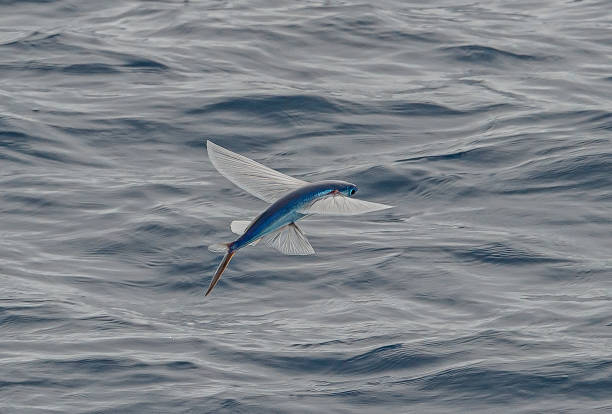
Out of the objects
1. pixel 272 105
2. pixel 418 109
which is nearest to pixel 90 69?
pixel 272 105

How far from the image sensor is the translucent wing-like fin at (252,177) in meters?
5.11

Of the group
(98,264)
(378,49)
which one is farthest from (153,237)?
(378,49)

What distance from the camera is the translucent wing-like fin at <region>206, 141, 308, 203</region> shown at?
511cm

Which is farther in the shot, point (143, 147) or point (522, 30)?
point (522, 30)

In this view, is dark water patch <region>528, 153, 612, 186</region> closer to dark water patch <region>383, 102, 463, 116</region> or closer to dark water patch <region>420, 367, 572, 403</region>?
dark water patch <region>383, 102, 463, 116</region>

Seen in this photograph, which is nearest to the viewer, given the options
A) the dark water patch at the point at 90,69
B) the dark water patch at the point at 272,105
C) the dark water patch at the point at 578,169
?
the dark water patch at the point at 578,169

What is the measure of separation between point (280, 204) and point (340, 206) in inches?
10.0

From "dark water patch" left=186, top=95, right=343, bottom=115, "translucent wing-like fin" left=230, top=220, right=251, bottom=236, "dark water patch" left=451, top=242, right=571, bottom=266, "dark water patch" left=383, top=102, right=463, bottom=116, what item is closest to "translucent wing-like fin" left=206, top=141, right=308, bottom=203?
"translucent wing-like fin" left=230, top=220, right=251, bottom=236

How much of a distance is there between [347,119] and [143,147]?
1923 mm

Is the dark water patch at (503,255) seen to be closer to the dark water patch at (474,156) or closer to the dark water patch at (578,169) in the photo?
the dark water patch at (578,169)

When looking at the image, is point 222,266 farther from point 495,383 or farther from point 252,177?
point 495,383

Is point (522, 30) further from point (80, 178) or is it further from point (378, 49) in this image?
point (80, 178)

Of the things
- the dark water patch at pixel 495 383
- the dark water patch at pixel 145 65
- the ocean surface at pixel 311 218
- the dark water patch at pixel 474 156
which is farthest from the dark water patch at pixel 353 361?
the dark water patch at pixel 145 65

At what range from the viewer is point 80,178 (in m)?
10.8
